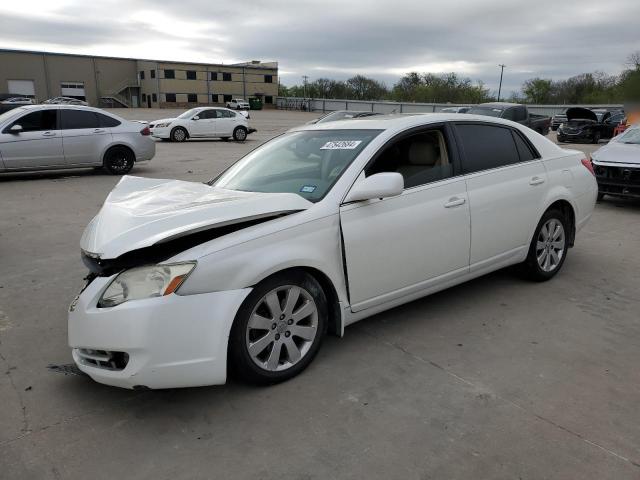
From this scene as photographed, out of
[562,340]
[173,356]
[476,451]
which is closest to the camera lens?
[476,451]

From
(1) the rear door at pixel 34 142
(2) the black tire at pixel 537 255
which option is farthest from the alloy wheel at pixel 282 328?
(1) the rear door at pixel 34 142

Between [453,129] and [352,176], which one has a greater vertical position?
[453,129]

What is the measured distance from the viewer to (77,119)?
11469 millimetres

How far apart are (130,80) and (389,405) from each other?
8634 centimetres

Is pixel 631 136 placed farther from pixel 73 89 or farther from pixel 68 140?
pixel 73 89

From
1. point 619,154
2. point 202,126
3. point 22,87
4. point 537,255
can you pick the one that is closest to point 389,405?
point 537,255

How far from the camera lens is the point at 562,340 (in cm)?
377

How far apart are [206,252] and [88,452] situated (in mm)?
1144

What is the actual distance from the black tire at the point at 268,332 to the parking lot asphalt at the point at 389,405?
0.32 feet

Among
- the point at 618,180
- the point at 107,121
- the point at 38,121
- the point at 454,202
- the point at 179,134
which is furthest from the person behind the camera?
the point at 179,134

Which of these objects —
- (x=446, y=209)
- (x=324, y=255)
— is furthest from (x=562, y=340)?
(x=324, y=255)

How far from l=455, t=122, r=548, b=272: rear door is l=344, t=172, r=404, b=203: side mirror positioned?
99 cm

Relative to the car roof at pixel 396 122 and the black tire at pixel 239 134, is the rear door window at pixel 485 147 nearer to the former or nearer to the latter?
the car roof at pixel 396 122

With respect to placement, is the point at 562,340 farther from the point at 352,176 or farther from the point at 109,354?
the point at 109,354
